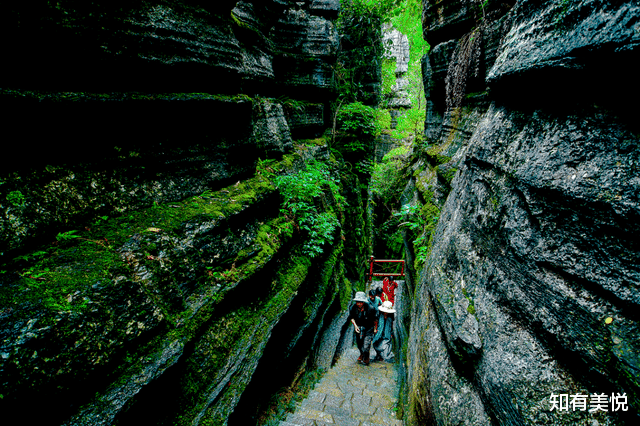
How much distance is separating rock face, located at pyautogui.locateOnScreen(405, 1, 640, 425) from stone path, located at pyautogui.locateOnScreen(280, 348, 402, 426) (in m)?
1.52

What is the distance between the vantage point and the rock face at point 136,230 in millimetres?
2029

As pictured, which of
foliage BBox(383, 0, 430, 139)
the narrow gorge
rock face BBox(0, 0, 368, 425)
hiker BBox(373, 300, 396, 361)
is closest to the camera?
the narrow gorge

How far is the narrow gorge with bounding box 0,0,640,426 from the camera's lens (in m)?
1.56

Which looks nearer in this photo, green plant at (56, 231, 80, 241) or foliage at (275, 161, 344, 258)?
green plant at (56, 231, 80, 241)

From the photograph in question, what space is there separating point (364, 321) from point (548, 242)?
536cm

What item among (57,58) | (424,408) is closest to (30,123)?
(57,58)

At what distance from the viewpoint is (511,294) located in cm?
208

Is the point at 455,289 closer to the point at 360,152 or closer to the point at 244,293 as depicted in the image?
the point at 244,293

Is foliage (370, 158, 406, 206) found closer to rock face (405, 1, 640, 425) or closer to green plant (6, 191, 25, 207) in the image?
rock face (405, 1, 640, 425)

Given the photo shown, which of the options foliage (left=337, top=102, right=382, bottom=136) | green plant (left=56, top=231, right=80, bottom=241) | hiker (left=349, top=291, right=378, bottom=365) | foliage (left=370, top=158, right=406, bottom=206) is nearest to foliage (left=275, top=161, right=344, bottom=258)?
hiker (left=349, top=291, right=378, bottom=365)

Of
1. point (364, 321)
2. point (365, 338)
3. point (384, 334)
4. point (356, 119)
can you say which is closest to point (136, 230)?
point (364, 321)

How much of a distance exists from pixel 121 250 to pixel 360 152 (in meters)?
10.7

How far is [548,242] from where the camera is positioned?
182 centimetres

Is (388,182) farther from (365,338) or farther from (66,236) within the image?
(66,236)
